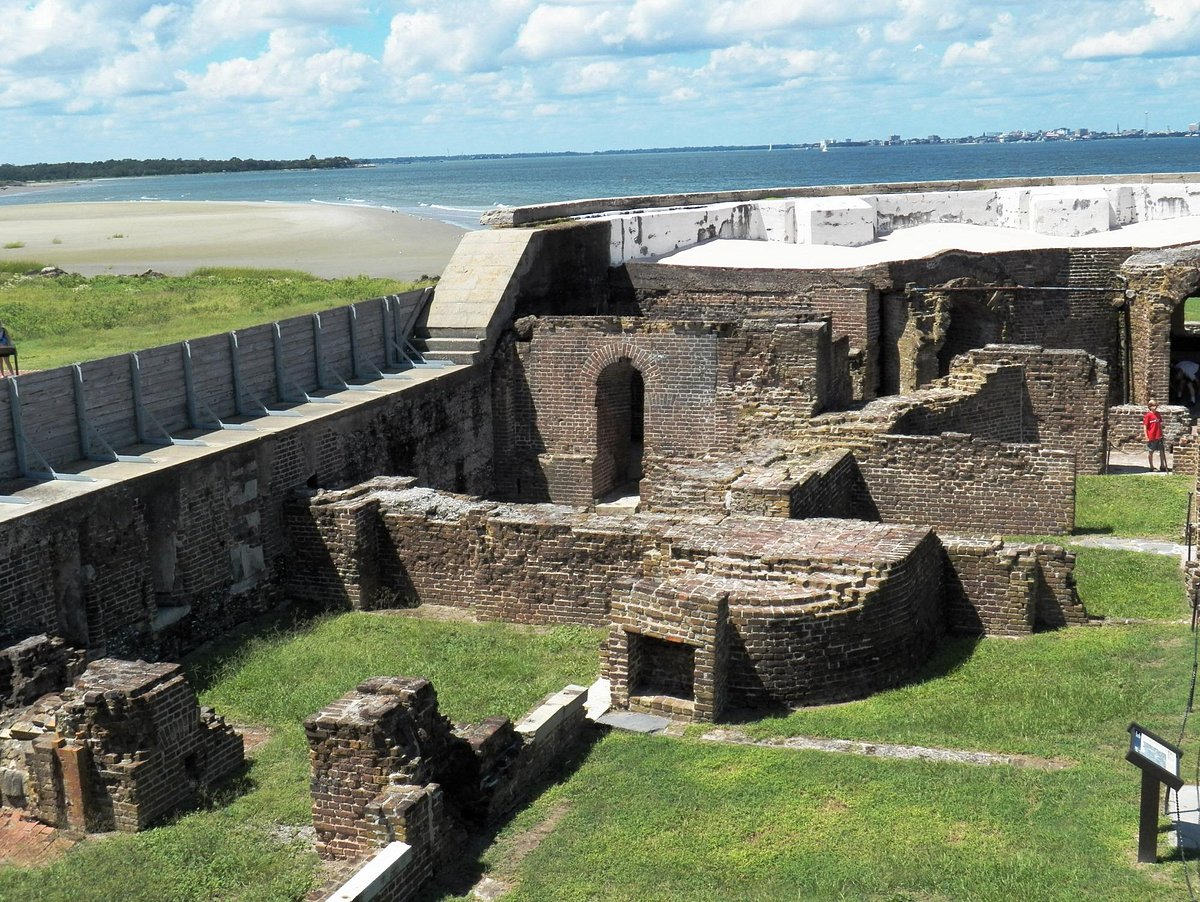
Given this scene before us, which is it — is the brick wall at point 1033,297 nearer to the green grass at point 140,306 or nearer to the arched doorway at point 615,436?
the arched doorway at point 615,436

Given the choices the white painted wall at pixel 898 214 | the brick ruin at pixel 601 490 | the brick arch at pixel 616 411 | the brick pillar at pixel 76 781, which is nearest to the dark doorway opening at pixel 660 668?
the brick ruin at pixel 601 490

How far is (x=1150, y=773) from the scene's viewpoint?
8398 millimetres

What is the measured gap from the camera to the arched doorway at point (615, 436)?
22531 millimetres

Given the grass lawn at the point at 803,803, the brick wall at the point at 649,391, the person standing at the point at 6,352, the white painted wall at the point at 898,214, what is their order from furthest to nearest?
the white painted wall at the point at 898,214
the brick wall at the point at 649,391
the person standing at the point at 6,352
the grass lawn at the point at 803,803

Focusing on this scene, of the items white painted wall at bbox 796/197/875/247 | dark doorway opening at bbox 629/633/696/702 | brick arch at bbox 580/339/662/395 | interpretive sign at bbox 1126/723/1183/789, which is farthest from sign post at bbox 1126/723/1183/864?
white painted wall at bbox 796/197/875/247

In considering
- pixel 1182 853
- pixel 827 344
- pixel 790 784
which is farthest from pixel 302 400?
pixel 1182 853

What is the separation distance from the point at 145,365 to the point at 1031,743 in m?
11.1

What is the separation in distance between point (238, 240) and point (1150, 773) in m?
71.0

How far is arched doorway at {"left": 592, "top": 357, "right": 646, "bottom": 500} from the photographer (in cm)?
2253

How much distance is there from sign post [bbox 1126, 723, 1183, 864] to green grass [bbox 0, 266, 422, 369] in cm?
2067

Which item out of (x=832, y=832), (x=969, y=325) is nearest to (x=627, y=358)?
(x=969, y=325)

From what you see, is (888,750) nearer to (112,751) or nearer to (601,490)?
(112,751)

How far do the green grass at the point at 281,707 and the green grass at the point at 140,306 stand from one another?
12544mm

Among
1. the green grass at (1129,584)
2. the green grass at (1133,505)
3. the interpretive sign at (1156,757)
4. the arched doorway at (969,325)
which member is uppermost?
the arched doorway at (969,325)
